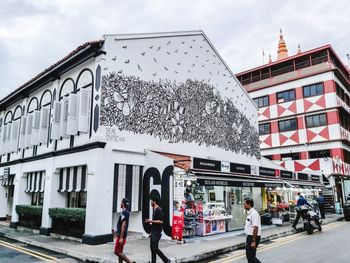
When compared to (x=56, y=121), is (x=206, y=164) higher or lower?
lower

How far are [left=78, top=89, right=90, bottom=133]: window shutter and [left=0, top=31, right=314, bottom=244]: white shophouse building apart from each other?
4cm

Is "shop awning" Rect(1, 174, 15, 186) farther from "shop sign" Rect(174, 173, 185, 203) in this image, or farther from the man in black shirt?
the man in black shirt

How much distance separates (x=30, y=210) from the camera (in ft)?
49.7

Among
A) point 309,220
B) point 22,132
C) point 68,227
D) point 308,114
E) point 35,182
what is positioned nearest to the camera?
point 68,227

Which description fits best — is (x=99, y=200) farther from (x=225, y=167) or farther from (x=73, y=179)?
(x=225, y=167)

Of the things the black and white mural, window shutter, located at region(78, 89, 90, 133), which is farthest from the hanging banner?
window shutter, located at region(78, 89, 90, 133)

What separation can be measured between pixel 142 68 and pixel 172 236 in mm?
7541

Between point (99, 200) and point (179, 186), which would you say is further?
point (179, 186)

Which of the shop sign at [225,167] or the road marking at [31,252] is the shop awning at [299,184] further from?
the road marking at [31,252]

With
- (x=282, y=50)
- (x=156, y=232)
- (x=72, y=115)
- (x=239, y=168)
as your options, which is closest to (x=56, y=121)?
(x=72, y=115)

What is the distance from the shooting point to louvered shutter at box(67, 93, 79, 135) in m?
12.8

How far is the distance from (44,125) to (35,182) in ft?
10.4

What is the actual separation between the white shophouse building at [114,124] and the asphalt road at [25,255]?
1.67m

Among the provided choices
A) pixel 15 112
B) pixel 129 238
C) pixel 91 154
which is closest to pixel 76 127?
pixel 91 154
